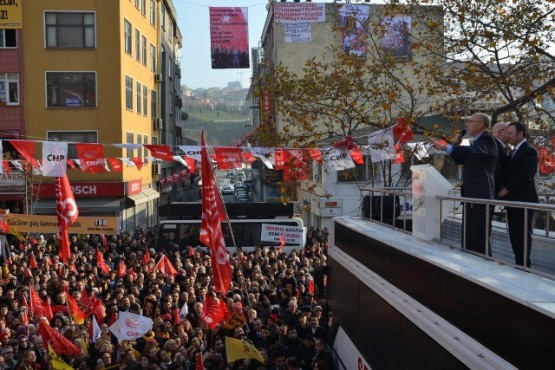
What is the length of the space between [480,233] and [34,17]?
111 ft

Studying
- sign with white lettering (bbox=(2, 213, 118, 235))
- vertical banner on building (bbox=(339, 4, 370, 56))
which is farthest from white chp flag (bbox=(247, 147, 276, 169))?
sign with white lettering (bbox=(2, 213, 118, 235))

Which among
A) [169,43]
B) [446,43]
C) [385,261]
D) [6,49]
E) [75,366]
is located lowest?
[75,366]

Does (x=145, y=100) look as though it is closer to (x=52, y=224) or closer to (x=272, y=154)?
(x=52, y=224)

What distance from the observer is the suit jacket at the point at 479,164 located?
5160 millimetres

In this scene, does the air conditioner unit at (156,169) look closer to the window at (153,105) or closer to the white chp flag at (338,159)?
the window at (153,105)

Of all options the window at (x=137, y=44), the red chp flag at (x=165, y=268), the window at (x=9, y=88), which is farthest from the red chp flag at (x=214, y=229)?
the window at (x=137, y=44)

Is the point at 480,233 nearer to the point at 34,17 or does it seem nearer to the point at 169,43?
the point at 34,17

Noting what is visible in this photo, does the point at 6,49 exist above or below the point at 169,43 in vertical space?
below

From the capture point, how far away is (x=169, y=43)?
195 feet

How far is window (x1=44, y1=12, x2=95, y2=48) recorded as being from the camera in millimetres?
35375

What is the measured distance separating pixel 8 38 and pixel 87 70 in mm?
4012

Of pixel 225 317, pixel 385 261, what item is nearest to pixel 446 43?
pixel 225 317

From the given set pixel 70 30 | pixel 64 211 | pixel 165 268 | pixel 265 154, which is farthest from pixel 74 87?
pixel 64 211

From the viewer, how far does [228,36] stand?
103ft
